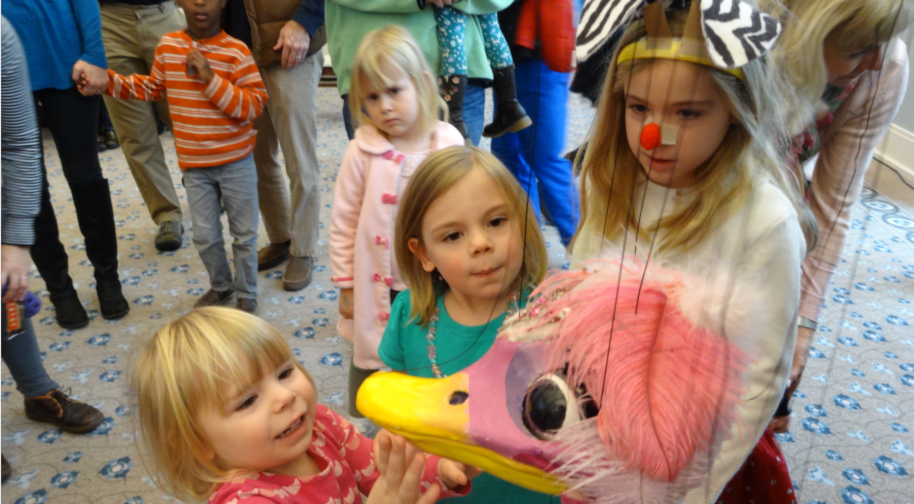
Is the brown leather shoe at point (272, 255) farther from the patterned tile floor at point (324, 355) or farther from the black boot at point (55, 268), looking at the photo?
the black boot at point (55, 268)

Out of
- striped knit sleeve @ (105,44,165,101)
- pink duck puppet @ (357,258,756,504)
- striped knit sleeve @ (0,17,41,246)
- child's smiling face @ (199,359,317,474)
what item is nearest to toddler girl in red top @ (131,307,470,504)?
child's smiling face @ (199,359,317,474)

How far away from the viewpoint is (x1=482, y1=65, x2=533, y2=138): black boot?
31 centimetres

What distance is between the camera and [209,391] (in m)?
0.50

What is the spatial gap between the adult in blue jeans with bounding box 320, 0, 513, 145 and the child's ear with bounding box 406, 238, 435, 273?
9 cm

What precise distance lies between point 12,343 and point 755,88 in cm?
118

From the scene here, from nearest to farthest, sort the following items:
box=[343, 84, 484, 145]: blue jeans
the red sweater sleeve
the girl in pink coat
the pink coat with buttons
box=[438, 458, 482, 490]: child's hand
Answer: box=[438, 458, 482, 490]: child's hand < box=[343, 84, 484, 145]: blue jeans < the red sweater sleeve < the girl in pink coat < the pink coat with buttons

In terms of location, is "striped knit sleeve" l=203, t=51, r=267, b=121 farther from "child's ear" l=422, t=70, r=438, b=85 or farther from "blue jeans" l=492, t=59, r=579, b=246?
"blue jeans" l=492, t=59, r=579, b=246

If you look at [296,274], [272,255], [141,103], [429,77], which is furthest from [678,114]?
[141,103]

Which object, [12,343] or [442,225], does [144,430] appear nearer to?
[442,225]

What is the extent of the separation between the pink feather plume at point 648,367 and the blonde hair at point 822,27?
0.09 metres

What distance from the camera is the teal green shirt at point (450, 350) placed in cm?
35

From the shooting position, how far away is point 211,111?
127 centimetres

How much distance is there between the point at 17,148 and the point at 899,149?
91 centimetres

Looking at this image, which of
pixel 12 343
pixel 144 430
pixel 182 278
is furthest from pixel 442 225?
pixel 182 278
